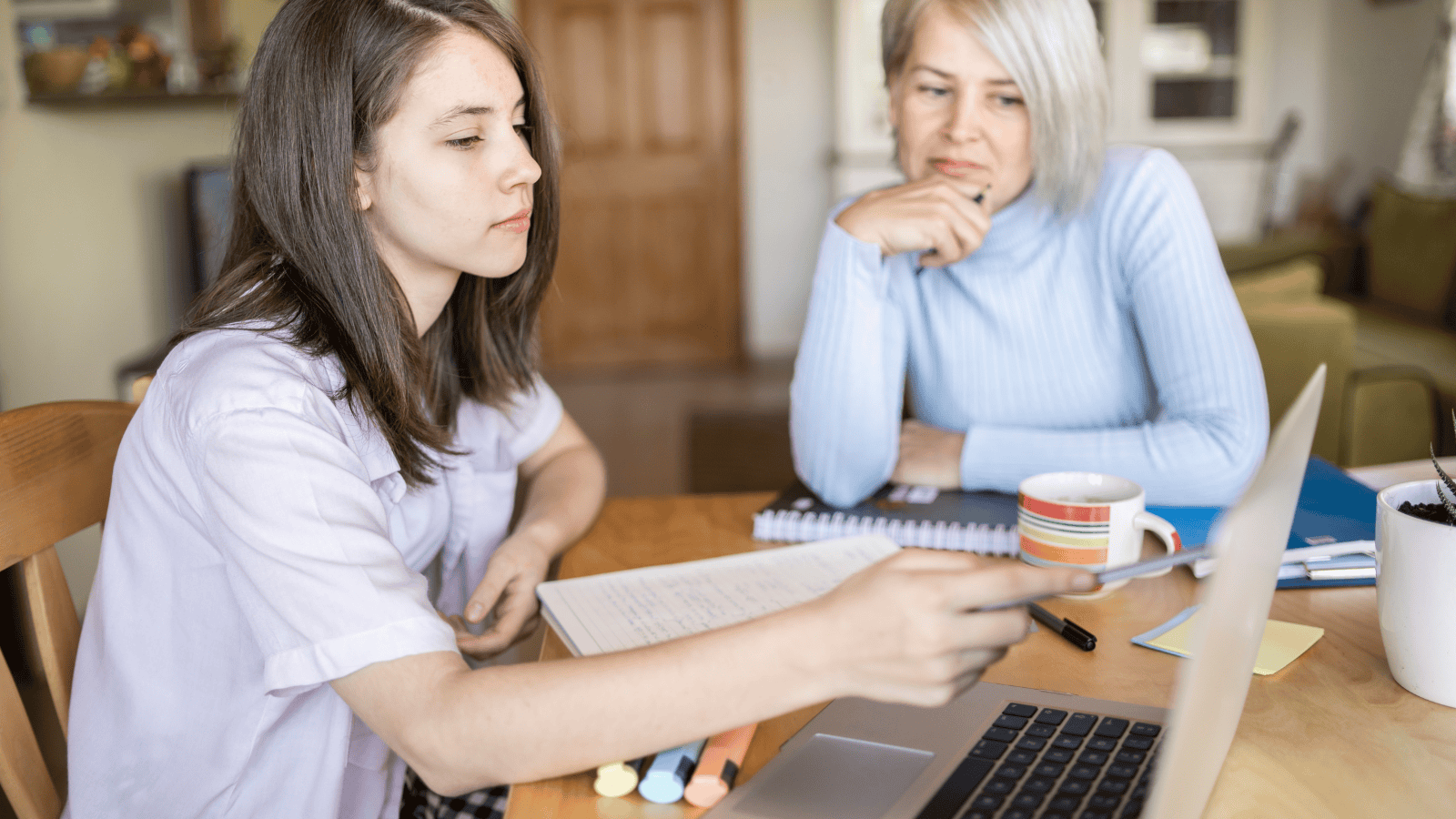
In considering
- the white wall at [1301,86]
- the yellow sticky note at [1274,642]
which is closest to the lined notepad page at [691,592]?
the yellow sticky note at [1274,642]

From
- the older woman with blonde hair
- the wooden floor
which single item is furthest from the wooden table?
the wooden floor

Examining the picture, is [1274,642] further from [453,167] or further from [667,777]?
[453,167]

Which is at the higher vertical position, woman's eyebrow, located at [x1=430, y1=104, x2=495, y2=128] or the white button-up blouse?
woman's eyebrow, located at [x1=430, y1=104, x2=495, y2=128]

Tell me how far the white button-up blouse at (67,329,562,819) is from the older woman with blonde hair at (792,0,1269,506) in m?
0.49

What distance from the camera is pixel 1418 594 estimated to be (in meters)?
0.65

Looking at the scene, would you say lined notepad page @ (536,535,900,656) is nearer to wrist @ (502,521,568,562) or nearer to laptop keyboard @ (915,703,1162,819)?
wrist @ (502,521,568,562)

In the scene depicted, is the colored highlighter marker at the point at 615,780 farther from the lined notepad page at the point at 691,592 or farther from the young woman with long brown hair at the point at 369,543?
the lined notepad page at the point at 691,592

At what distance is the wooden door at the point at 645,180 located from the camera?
5043 mm

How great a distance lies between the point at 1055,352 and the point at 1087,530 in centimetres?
46

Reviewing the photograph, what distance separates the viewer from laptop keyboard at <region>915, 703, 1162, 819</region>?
1.80 feet

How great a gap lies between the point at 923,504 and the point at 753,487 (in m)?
0.86

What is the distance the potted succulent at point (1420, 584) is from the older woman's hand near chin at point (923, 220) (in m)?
0.53

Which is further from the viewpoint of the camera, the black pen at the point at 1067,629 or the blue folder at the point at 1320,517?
the blue folder at the point at 1320,517

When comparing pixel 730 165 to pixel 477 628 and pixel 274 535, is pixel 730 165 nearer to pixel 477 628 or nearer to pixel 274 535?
pixel 477 628
